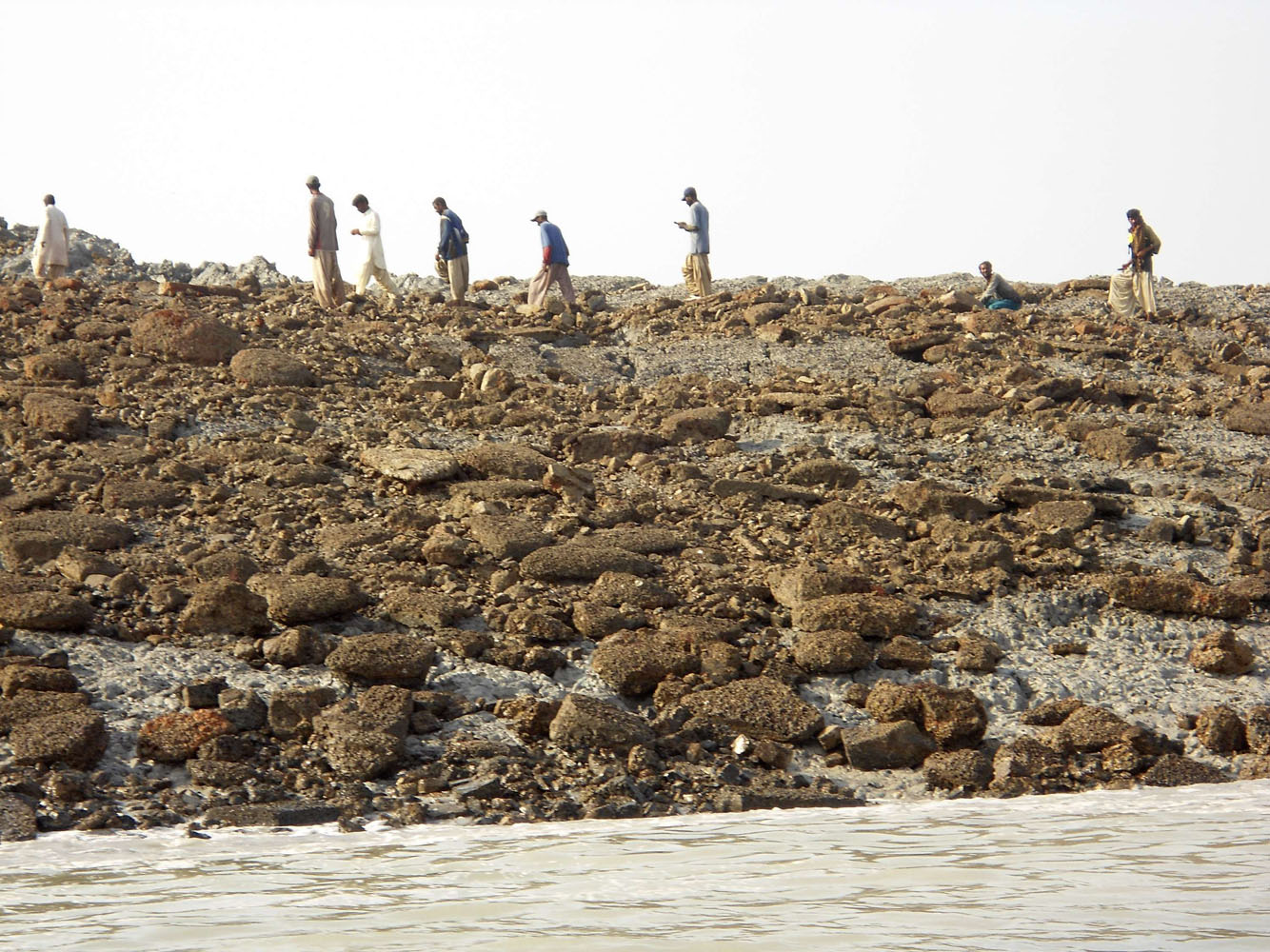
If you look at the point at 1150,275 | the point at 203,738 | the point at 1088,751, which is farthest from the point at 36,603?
the point at 1150,275

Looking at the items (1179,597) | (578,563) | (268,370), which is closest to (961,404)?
(1179,597)

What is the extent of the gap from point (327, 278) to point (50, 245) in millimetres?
3853

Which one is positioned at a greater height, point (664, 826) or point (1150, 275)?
point (1150, 275)

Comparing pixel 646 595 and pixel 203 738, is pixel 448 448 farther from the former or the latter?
pixel 203 738

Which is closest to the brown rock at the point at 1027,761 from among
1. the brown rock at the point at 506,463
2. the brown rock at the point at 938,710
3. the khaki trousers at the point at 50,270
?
the brown rock at the point at 938,710

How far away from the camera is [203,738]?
566cm

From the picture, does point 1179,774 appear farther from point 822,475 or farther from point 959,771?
point 822,475

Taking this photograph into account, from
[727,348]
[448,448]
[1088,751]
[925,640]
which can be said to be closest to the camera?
[1088,751]

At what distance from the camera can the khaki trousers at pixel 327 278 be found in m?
13.2

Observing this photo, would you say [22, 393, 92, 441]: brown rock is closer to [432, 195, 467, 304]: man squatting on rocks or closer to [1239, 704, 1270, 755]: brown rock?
[432, 195, 467, 304]: man squatting on rocks

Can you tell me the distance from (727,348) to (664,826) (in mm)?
7561

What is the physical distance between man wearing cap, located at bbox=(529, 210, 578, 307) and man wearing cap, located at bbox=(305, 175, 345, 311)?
197 cm

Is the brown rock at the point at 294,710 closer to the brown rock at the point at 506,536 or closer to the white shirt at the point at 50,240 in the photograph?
the brown rock at the point at 506,536

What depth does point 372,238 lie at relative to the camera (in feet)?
44.5
